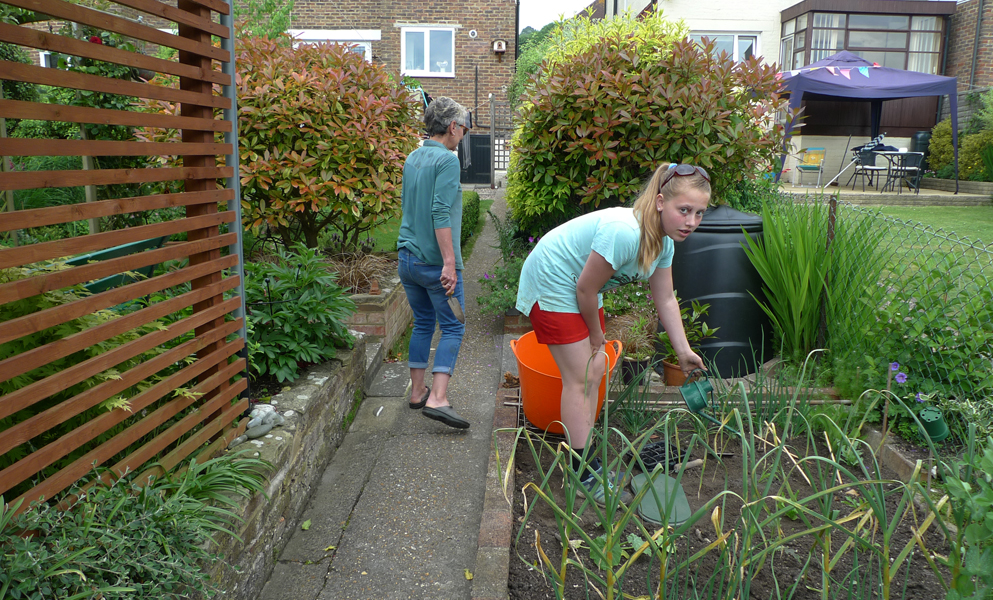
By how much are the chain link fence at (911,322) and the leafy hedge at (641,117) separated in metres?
1.26

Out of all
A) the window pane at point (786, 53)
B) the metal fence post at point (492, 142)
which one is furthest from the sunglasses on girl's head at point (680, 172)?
the window pane at point (786, 53)

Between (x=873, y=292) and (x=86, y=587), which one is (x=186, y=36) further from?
(x=873, y=292)

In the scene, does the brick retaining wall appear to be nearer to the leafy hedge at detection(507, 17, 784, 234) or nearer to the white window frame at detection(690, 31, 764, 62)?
the leafy hedge at detection(507, 17, 784, 234)

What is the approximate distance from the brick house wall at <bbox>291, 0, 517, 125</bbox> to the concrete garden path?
15057 millimetres

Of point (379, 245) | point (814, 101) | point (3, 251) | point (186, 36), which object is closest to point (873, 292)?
point (186, 36)

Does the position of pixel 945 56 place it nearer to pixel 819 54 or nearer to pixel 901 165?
pixel 819 54

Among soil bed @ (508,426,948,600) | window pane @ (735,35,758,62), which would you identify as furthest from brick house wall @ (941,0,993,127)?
soil bed @ (508,426,948,600)

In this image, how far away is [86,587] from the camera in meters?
1.65

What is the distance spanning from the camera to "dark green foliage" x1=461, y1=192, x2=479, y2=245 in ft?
29.2

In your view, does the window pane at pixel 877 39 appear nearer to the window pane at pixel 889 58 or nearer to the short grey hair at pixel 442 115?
the window pane at pixel 889 58

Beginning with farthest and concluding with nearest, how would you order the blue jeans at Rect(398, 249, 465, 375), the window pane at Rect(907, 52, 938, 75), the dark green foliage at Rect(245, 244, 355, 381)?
the window pane at Rect(907, 52, 938, 75)
the blue jeans at Rect(398, 249, 465, 375)
the dark green foliage at Rect(245, 244, 355, 381)

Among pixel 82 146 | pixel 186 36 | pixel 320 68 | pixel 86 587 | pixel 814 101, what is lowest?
pixel 86 587

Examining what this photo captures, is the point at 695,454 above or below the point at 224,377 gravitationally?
below

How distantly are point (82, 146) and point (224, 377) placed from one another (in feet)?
3.60
